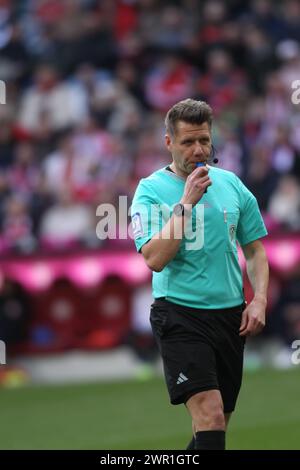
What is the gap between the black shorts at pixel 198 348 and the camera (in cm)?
596

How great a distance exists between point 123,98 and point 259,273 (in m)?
10.9

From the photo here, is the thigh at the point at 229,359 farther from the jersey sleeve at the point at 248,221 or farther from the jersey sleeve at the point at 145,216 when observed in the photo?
the jersey sleeve at the point at 145,216

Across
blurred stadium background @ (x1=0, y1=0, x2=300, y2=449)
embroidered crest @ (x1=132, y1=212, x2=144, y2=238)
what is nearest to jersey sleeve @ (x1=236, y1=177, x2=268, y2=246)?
embroidered crest @ (x1=132, y1=212, x2=144, y2=238)

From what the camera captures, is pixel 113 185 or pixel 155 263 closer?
pixel 155 263

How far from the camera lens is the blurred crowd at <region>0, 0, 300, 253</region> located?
14.3 metres

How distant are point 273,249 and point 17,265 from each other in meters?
2.87

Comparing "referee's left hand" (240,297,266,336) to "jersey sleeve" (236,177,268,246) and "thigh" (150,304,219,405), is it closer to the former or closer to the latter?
"thigh" (150,304,219,405)

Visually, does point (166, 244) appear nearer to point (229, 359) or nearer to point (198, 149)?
point (198, 149)

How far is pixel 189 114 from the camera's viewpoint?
19.8 ft

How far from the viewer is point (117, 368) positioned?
42.9 feet

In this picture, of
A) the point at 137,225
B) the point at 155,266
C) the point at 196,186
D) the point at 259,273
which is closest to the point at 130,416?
the point at 259,273

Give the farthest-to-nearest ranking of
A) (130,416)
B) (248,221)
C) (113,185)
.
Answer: (113,185) → (130,416) → (248,221)

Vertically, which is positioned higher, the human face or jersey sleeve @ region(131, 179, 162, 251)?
the human face
